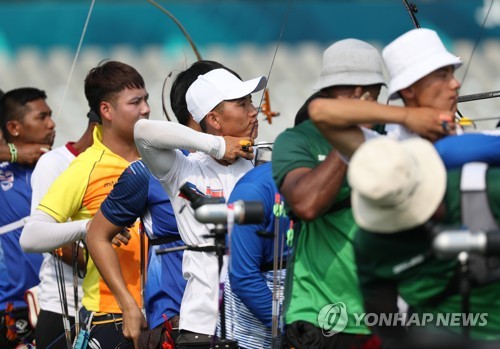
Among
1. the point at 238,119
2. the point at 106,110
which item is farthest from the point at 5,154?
the point at 238,119

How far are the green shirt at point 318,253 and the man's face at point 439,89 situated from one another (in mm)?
370

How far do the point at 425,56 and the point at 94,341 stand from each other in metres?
2.32

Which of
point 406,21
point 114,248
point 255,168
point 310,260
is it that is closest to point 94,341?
point 114,248

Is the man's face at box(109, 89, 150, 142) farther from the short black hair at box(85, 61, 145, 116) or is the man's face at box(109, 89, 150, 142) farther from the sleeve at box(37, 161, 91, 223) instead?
the sleeve at box(37, 161, 91, 223)

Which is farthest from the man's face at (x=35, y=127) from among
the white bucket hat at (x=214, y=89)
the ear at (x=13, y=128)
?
the white bucket hat at (x=214, y=89)

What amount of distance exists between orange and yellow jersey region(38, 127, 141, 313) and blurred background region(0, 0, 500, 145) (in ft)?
21.5

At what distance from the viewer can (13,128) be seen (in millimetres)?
6941

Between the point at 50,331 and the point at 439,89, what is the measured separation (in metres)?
2.93

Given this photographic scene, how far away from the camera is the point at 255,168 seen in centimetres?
465

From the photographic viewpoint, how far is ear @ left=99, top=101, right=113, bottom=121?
5.74 meters

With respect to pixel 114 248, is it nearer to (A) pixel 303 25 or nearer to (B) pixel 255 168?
(B) pixel 255 168

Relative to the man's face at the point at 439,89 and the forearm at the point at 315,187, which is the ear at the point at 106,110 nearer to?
the forearm at the point at 315,187

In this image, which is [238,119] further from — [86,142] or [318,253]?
[86,142]

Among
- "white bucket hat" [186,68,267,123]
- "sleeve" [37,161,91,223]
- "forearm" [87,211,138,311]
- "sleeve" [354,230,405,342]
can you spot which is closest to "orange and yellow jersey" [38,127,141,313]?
"sleeve" [37,161,91,223]
